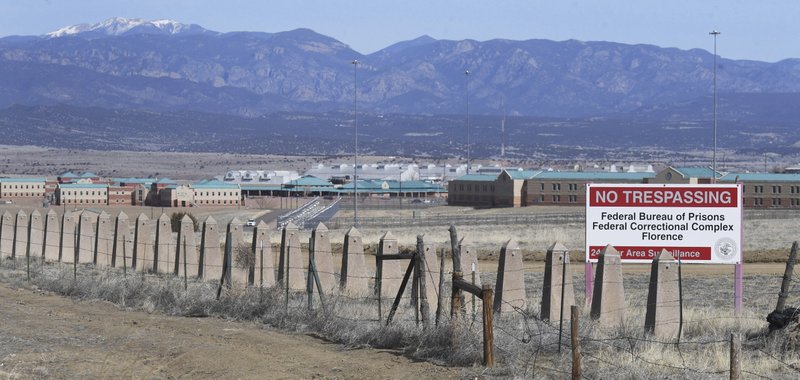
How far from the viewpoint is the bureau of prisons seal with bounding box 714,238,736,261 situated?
21250 mm

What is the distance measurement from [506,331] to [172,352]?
4.26 metres

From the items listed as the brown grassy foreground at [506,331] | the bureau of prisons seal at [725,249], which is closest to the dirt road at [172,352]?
the brown grassy foreground at [506,331]

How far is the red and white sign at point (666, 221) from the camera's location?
837 inches

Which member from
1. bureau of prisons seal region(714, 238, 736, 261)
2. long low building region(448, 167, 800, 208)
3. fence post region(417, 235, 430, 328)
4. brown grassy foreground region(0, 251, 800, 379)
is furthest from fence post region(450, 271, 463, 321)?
long low building region(448, 167, 800, 208)

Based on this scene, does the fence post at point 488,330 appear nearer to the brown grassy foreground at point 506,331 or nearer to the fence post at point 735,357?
the brown grassy foreground at point 506,331

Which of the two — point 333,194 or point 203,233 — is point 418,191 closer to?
point 333,194

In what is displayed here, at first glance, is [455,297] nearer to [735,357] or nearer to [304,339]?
[304,339]

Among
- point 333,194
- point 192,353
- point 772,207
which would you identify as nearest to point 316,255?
point 192,353

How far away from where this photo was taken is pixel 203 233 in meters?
27.2

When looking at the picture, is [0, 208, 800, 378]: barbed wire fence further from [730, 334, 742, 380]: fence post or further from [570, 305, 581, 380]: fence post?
[730, 334, 742, 380]: fence post

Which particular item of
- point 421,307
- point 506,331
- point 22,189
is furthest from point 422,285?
point 22,189

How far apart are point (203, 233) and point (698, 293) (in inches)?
405

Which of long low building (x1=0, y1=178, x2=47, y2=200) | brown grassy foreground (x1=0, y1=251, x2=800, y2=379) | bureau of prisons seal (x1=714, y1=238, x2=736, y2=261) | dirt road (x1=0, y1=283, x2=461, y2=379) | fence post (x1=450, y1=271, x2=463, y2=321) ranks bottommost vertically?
dirt road (x1=0, y1=283, x2=461, y2=379)

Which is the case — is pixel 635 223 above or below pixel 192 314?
above
